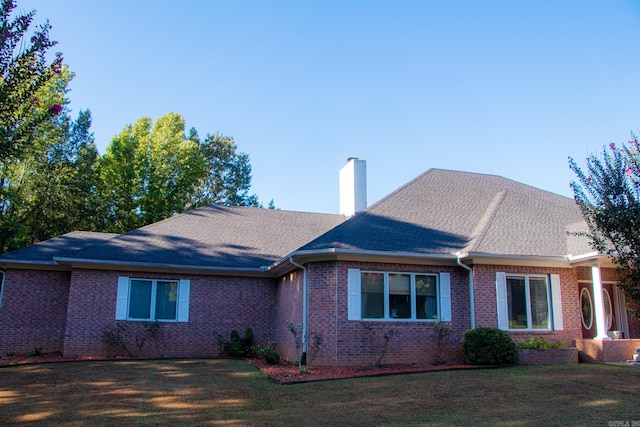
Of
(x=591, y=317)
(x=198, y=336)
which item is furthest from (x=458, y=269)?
(x=198, y=336)

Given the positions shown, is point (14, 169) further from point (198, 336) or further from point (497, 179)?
point (497, 179)

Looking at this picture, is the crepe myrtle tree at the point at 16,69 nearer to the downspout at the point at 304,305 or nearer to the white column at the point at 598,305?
the downspout at the point at 304,305

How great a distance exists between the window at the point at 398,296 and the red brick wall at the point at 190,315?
4.65 m

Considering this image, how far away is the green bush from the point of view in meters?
11.9

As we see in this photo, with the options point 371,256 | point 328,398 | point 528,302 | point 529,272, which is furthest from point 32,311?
point 529,272

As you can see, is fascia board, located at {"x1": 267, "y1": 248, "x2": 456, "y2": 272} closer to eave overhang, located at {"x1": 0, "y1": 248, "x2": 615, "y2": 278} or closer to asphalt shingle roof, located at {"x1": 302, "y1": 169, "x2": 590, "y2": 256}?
eave overhang, located at {"x1": 0, "y1": 248, "x2": 615, "y2": 278}

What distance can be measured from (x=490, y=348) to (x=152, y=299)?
9740mm

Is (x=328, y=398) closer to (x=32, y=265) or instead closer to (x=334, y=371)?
(x=334, y=371)

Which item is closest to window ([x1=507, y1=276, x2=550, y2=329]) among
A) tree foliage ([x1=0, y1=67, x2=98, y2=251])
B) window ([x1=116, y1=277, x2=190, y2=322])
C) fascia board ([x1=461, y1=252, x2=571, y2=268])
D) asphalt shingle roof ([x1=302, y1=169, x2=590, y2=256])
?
fascia board ([x1=461, y1=252, x2=571, y2=268])

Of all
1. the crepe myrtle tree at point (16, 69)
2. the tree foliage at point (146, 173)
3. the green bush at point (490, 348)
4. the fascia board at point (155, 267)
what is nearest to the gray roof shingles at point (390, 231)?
the fascia board at point (155, 267)

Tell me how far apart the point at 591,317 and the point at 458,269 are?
4.21m

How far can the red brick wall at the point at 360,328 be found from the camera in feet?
41.0

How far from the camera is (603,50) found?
32.2 ft

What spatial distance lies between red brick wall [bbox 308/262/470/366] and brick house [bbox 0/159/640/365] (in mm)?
26
